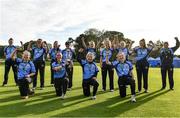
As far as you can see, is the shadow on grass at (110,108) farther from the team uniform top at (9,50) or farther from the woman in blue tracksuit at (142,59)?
the team uniform top at (9,50)

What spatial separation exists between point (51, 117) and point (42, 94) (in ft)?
14.3

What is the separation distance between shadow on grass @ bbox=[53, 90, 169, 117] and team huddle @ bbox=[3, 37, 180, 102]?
44 cm

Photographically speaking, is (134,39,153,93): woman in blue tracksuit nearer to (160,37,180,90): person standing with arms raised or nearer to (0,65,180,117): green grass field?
(0,65,180,117): green grass field

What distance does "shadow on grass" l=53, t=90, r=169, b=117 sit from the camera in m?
10.0

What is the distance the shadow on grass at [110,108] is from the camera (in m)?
10.0

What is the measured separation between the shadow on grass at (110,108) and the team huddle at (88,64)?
17.4 inches

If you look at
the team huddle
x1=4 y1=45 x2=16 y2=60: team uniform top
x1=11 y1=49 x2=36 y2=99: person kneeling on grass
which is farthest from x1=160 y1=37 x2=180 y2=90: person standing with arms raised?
x1=4 y1=45 x2=16 y2=60: team uniform top

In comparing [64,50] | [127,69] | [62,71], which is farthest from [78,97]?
[64,50]

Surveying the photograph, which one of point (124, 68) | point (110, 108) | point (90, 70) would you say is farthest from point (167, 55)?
point (110, 108)

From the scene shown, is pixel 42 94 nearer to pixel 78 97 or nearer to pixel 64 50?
pixel 78 97

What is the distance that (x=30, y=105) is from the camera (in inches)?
446

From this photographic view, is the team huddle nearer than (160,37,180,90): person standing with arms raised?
Yes

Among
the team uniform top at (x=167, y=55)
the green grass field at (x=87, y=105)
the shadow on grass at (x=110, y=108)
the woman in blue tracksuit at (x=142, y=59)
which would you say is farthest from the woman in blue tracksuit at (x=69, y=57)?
the team uniform top at (x=167, y=55)

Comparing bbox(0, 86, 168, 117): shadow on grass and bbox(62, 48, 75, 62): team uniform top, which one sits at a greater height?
bbox(62, 48, 75, 62): team uniform top
